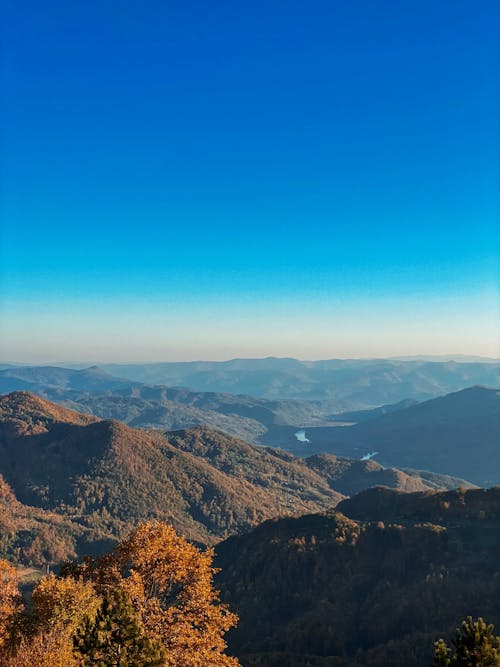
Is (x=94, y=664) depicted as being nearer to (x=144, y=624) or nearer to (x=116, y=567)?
(x=144, y=624)

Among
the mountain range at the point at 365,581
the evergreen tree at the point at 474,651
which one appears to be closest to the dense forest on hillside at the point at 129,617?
the evergreen tree at the point at 474,651

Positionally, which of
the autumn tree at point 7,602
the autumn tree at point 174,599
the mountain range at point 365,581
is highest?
the autumn tree at point 174,599

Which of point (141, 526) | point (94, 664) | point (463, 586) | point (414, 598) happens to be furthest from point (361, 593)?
point (94, 664)

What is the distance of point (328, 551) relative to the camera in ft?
346

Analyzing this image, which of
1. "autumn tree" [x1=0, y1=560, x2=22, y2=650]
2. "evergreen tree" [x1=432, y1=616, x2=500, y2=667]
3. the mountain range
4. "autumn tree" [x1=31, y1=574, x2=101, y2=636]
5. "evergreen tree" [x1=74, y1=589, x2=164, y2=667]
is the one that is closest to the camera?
"evergreen tree" [x1=432, y1=616, x2=500, y2=667]

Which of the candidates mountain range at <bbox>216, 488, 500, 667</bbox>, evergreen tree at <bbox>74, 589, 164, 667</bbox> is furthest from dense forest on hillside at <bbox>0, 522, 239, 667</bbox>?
mountain range at <bbox>216, 488, 500, 667</bbox>

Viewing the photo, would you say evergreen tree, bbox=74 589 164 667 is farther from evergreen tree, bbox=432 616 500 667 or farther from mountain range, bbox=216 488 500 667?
mountain range, bbox=216 488 500 667

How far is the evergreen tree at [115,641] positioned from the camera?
76.3 feet

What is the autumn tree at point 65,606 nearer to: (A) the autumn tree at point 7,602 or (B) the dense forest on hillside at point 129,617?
(B) the dense forest on hillside at point 129,617

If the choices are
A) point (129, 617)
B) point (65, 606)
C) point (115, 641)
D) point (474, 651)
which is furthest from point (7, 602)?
point (474, 651)

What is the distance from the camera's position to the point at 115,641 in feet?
79.7

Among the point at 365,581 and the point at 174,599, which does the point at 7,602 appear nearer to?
the point at 174,599

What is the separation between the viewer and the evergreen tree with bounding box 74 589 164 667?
23.3 m

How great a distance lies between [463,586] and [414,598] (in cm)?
833
